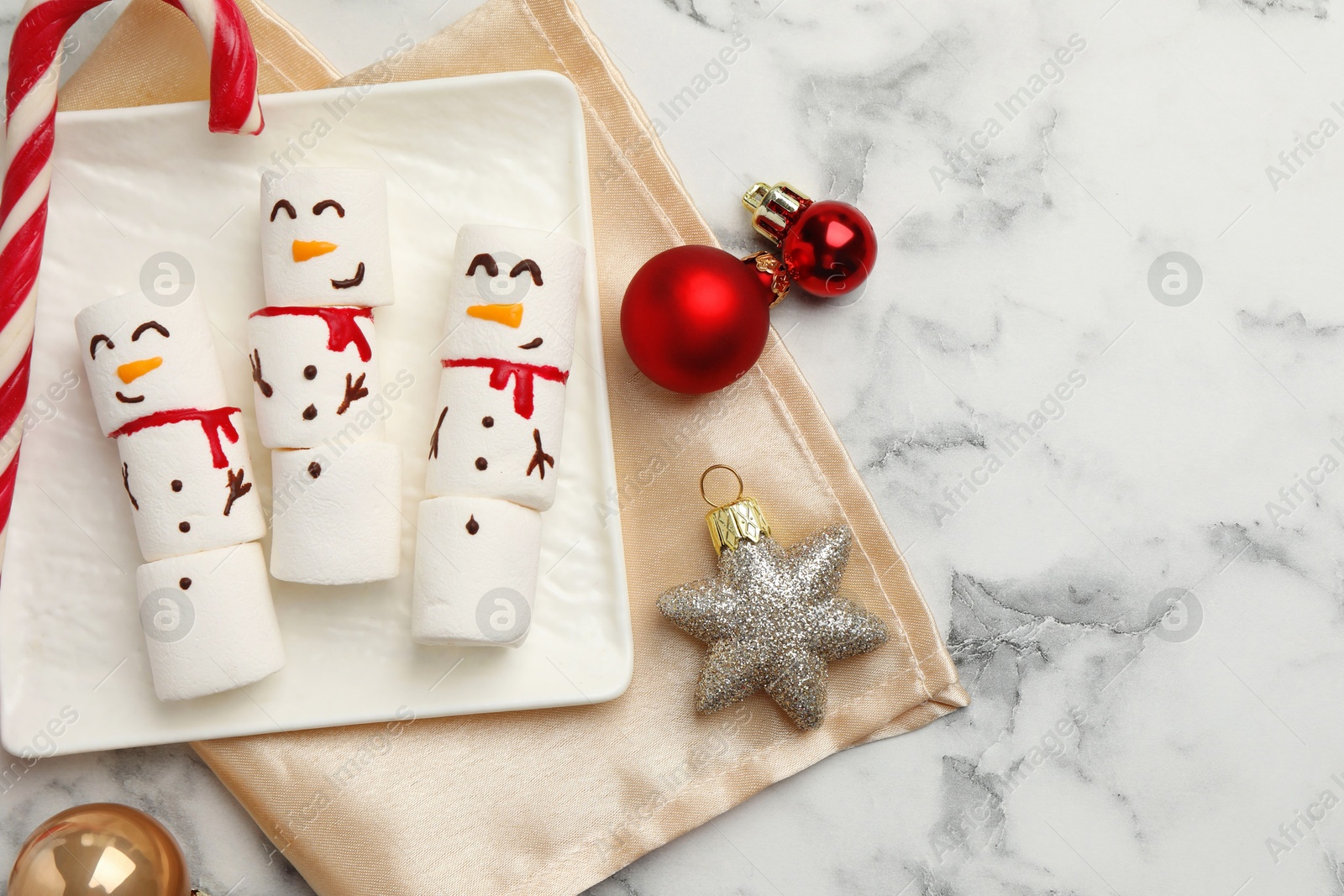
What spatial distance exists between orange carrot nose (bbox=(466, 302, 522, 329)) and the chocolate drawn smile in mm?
176

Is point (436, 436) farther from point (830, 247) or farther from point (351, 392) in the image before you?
point (830, 247)

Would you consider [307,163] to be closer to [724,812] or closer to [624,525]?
[624,525]

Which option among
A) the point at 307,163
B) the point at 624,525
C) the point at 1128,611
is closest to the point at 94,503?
the point at 307,163

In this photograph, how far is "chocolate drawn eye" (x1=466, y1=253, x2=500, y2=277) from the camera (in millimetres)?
Answer: 1204

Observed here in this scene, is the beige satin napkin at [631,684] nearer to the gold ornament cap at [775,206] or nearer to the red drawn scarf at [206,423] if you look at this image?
the gold ornament cap at [775,206]

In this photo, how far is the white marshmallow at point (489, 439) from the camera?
3.91 ft

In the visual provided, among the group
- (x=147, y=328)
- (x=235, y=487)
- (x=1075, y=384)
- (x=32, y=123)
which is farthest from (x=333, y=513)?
(x=1075, y=384)

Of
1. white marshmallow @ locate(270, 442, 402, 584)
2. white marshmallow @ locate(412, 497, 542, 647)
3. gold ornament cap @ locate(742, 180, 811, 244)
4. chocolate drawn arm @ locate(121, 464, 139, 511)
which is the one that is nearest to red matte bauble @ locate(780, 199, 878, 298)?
gold ornament cap @ locate(742, 180, 811, 244)

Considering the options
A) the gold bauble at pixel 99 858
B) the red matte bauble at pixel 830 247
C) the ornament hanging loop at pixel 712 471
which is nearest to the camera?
the gold bauble at pixel 99 858

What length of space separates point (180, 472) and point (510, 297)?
1.73ft

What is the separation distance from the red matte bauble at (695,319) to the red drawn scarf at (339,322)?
1.27ft

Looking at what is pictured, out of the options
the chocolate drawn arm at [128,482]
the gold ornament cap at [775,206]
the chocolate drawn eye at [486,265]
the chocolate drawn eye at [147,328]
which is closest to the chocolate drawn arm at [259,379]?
the chocolate drawn eye at [147,328]

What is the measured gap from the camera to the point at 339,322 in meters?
1.20

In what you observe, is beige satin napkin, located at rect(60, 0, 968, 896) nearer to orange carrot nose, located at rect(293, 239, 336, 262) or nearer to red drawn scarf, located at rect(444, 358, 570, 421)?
red drawn scarf, located at rect(444, 358, 570, 421)
